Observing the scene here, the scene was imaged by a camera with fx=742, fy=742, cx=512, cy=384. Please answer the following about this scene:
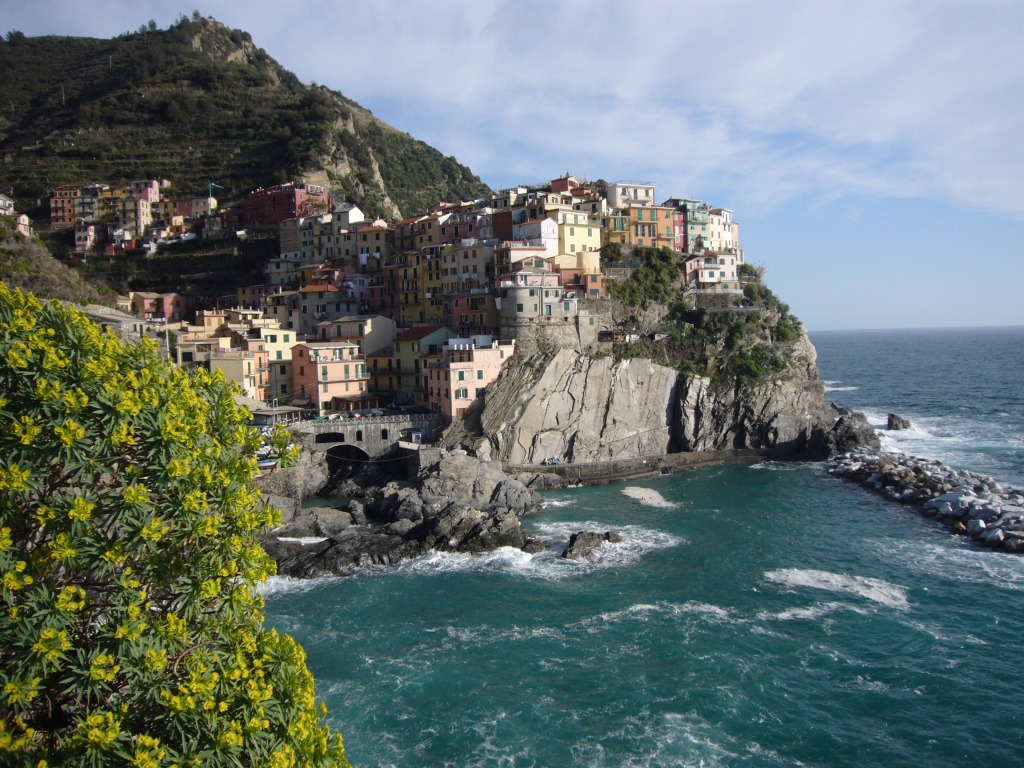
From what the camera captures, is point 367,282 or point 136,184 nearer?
point 367,282

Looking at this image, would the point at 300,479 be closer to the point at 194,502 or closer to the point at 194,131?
the point at 194,502

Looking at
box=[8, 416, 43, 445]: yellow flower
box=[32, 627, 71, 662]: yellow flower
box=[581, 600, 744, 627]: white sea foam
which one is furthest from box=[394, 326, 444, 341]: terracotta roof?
box=[32, 627, 71, 662]: yellow flower

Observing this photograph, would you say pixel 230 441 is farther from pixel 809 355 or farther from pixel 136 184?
pixel 136 184

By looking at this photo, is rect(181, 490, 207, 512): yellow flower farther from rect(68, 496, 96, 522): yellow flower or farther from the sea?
the sea

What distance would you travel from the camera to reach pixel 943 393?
285 ft

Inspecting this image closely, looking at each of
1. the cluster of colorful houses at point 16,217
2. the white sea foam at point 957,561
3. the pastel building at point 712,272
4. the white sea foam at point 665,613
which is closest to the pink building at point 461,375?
the pastel building at point 712,272

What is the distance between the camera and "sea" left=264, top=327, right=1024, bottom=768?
1994cm

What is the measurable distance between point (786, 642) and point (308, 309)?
167ft

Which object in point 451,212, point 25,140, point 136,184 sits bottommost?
point 451,212

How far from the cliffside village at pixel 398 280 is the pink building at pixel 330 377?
0.11m

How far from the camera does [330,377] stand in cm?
5259

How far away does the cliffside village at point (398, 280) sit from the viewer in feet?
173

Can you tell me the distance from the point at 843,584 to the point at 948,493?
14641 millimetres

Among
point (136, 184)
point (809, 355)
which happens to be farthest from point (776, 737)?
point (136, 184)
